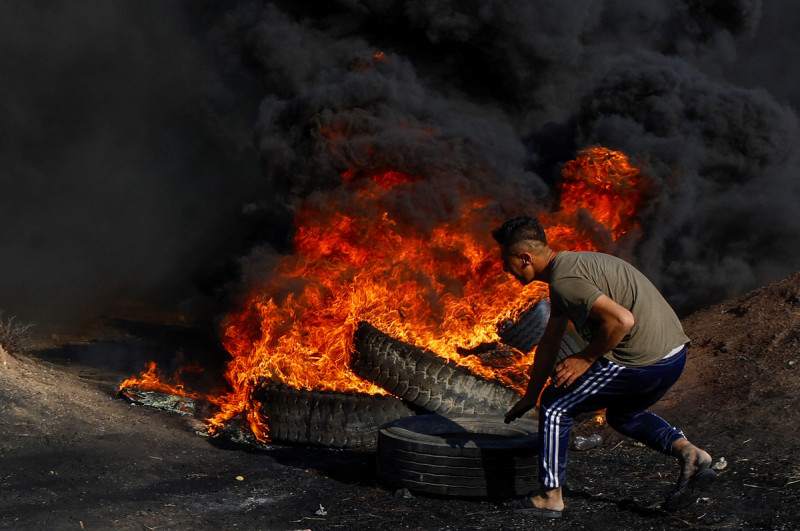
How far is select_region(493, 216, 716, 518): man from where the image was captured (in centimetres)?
388

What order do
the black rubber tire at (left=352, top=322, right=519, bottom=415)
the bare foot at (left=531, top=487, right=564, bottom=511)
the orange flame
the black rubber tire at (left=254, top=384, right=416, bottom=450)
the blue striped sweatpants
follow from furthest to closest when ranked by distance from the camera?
1. the orange flame
2. the black rubber tire at (left=352, top=322, right=519, bottom=415)
3. the black rubber tire at (left=254, top=384, right=416, bottom=450)
4. the bare foot at (left=531, top=487, right=564, bottom=511)
5. the blue striped sweatpants

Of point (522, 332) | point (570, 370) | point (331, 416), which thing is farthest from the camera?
point (522, 332)

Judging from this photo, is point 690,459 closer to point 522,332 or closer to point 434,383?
point 434,383

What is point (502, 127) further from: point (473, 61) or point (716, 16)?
point (716, 16)

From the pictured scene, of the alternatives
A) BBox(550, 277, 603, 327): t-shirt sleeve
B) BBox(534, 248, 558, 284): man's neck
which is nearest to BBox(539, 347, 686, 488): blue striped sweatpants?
BBox(550, 277, 603, 327): t-shirt sleeve

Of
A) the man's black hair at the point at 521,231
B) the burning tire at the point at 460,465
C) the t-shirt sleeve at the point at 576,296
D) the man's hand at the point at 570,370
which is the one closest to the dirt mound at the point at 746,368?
the burning tire at the point at 460,465

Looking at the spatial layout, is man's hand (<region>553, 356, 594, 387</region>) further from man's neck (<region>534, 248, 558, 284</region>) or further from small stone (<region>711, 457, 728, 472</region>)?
small stone (<region>711, 457, 728, 472</region>)

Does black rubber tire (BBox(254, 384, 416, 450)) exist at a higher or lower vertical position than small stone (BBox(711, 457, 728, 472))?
lower

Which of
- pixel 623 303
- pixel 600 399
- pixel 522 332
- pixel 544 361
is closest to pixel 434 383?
pixel 522 332

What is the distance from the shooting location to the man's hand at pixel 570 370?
3.90 meters

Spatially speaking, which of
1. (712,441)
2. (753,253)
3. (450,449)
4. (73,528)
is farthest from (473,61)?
(73,528)

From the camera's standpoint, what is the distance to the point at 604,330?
3717 mm

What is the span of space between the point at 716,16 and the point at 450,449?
37.9 feet

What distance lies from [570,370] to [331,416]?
124 inches
